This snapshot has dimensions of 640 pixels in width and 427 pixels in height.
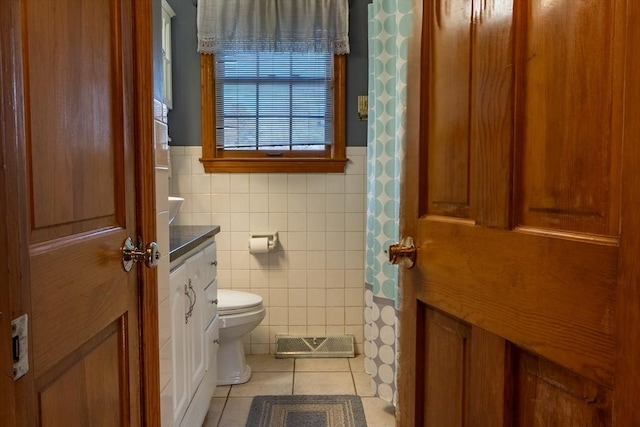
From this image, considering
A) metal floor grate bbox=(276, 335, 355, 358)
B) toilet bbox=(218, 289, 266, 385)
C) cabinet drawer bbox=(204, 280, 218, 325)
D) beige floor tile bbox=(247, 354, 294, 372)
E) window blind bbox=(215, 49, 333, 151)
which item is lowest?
beige floor tile bbox=(247, 354, 294, 372)

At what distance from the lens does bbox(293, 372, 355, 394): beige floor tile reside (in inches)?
101

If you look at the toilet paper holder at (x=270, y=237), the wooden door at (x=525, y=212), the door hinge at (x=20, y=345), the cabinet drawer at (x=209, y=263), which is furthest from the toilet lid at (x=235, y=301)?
the door hinge at (x=20, y=345)

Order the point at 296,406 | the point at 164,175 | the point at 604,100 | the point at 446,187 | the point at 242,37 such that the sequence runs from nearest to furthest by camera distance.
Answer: the point at 604,100
the point at 446,187
the point at 164,175
the point at 296,406
the point at 242,37

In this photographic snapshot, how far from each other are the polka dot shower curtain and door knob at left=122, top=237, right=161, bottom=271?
133 centimetres

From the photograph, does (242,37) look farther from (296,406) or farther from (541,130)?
(541,130)

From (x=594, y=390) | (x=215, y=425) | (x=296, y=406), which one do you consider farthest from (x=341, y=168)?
(x=594, y=390)

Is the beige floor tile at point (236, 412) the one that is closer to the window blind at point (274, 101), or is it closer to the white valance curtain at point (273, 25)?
the window blind at point (274, 101)

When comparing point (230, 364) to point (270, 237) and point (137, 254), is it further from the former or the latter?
point (137, 254)

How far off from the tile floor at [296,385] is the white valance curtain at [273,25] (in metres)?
1.89

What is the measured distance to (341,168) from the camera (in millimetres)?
3066

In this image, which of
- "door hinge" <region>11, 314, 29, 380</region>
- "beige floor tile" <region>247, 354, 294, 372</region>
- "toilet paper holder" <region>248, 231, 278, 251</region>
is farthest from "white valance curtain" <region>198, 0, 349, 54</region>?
"door hinge" <region>11, 314, 29, 380</region>

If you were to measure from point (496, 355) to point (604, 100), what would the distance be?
419mm

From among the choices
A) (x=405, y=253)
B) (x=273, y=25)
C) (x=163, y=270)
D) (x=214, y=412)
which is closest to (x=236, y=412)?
(x=214, y=412)

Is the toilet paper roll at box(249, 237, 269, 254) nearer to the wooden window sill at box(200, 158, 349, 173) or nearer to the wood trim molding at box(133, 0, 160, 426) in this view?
the wooden window sill at box(200, 158, 349, 173)
